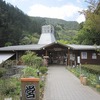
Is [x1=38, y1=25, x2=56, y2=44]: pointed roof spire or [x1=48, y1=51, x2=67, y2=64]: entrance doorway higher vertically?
[x1=38, y1=25, x2=56, y2=44]: pointed roof spire

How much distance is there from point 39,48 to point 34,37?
121 ft

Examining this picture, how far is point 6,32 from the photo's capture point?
183 ft

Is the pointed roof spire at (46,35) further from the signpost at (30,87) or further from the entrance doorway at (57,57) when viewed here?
the signpost at (30,87)

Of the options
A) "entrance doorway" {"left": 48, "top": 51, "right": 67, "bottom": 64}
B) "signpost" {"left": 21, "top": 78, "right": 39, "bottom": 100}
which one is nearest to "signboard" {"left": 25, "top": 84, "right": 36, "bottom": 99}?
"signpost" {"left": 21, "top": 78, "right": 39, "bottom": 100}

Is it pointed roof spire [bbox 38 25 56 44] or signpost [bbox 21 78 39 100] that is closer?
signpost [bbox 21 78 39 100]

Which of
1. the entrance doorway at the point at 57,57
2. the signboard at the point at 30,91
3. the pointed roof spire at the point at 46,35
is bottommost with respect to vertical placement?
the signboard at the point at 30,91

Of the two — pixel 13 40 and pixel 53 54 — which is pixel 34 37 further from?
→ pixel 53 54

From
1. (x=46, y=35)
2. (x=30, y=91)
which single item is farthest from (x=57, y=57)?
(x=30, y=91)

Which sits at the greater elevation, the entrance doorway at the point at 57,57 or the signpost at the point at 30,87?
the entrance doorway at the point at 57,57

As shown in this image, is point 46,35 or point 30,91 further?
point 46,35

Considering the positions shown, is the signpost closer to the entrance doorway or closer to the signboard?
the signboard

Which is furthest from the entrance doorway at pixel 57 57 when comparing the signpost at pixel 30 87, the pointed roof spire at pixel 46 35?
the signpost at pixel 30 87

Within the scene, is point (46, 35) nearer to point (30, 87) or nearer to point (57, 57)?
point (57, 57)

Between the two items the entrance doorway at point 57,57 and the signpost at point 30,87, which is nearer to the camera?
the signpost at point 30,87
